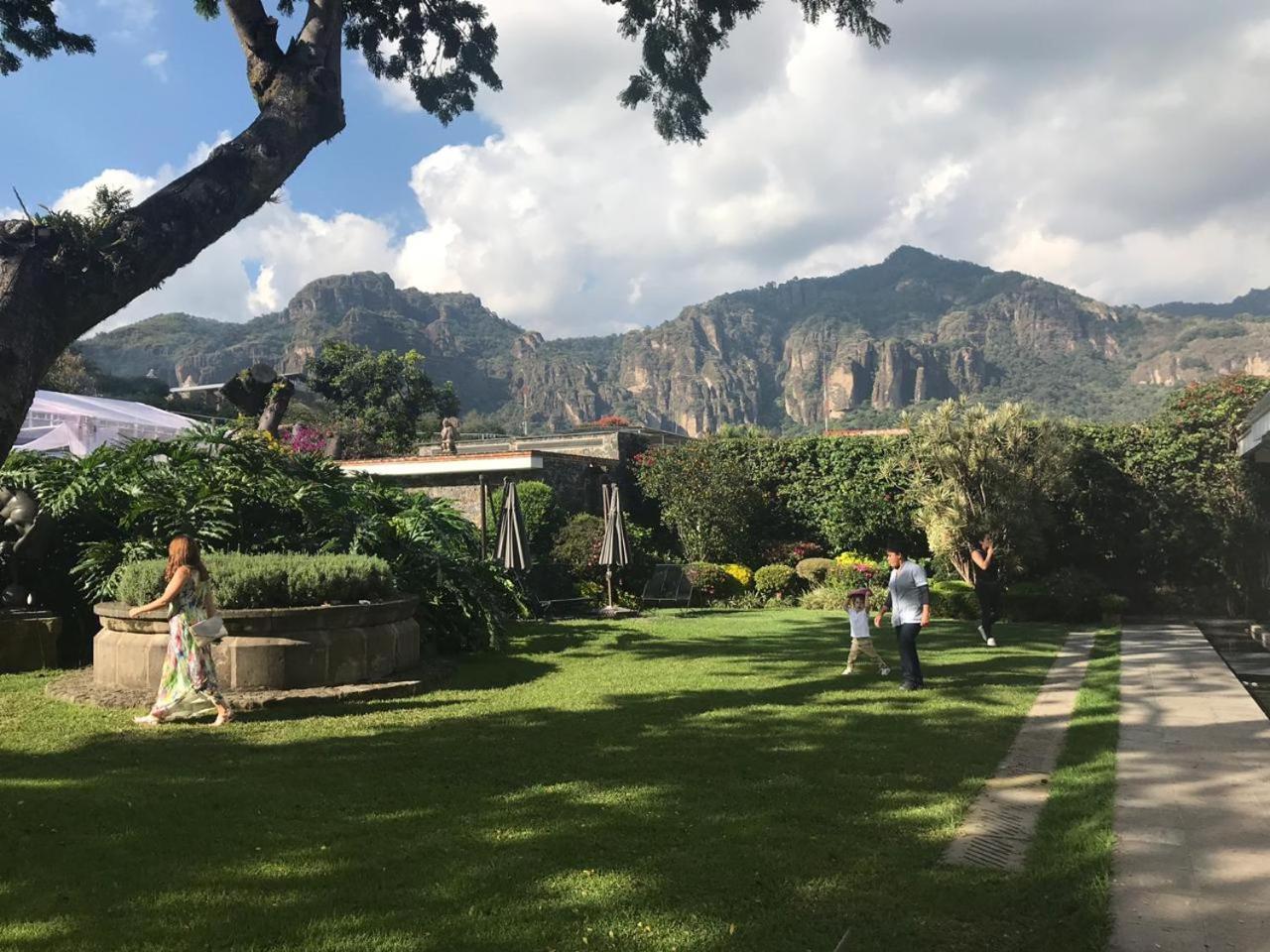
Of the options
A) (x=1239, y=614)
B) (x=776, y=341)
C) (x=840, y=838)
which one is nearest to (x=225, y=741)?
(x=840, y=838)

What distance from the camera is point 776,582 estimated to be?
57.6 feet

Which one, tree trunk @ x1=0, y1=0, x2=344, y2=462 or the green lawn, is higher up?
tree trunk @ x1=0, y1=0, x2=344, y2=462

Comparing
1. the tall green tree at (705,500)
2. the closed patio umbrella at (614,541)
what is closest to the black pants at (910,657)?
the closed patio umbrella at (614,541)

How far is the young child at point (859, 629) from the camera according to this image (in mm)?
8727

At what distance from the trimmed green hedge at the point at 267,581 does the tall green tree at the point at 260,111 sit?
2.94m

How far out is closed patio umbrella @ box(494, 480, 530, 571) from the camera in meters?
13.3

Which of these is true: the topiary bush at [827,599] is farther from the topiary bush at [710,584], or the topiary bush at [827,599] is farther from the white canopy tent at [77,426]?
the white canopy tent at [77,426]

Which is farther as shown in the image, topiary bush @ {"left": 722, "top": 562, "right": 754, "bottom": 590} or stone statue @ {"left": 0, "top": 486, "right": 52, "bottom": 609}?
topiary bush @ {"left": 722, "top": 562, "right": 754, "bottom": 590}

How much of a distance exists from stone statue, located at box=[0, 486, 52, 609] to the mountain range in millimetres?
86981

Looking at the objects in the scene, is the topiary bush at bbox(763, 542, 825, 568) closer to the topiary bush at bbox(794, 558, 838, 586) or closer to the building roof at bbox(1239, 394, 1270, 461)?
the topiary bush at bbox(794, 558, 838, 586)

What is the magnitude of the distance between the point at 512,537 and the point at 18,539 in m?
6.21

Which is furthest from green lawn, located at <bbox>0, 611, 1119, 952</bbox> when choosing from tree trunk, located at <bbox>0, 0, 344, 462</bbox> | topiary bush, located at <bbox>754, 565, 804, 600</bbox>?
topiary bush, located at <bbox>754, 565, 804, 600</bbox>

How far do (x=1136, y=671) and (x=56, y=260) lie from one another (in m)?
9.82

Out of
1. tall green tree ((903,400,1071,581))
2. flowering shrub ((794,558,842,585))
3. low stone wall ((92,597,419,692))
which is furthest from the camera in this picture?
flowering shrub ((794,558,842,585))
